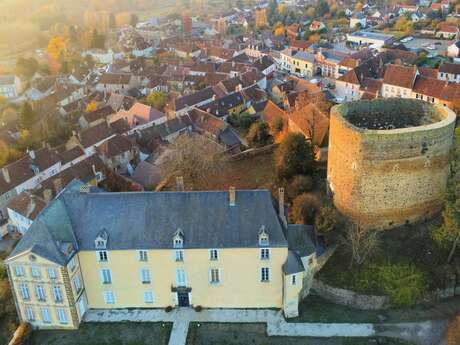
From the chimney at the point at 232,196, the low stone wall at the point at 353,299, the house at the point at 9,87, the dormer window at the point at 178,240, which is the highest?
the chimney at the point at 232,196

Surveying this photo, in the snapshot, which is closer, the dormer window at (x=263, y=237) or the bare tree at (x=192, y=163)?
the dormer window at (x=263, y=237)

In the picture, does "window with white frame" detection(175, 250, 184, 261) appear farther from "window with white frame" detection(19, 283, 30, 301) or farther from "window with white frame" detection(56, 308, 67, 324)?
"window with white frame" detection(19, 283, 30, 301)

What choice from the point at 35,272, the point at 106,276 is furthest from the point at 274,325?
the point at 35,272

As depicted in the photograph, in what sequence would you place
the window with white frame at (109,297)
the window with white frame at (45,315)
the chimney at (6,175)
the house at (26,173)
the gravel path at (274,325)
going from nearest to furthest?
the gravel path at (274,325)
the window with white frame at (45,315)
the window with white frame at (109,297)
the house at (26,173)
the chimney at (6,175)

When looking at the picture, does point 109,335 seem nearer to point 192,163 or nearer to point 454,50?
point 192,163

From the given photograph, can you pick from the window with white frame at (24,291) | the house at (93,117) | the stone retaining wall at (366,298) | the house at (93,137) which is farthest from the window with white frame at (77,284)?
the house at (93,117)

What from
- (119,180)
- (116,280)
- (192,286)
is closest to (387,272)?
(192,286)

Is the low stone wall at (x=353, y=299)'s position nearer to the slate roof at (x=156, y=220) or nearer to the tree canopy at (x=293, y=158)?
the slate roof at (x=156, y=220)
